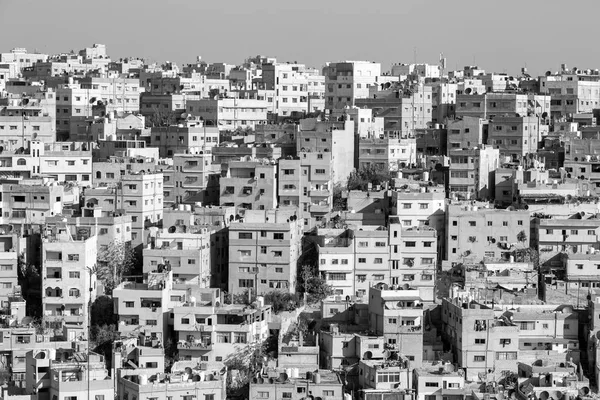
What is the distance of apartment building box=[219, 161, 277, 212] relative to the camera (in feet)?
122

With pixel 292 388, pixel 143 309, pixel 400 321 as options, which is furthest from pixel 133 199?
pixel 292 388

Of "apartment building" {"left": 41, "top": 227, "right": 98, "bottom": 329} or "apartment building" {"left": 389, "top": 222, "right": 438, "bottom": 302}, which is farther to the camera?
"apartment building" {"left": 389, "top": 222, "right": 438, "bottom": 302}

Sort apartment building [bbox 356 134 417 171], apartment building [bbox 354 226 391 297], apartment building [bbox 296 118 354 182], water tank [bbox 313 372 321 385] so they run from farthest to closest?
1. apartment building [bbox 356 134 417 171]
2. apartment building [bbox 296 118 354 182]
3. apartment building [bbox 354 226 391 297]
4. water tank [bbox 313 372 321 385]

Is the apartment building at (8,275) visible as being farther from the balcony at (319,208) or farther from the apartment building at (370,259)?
the balcony at (319,208)

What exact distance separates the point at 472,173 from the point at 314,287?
788cm

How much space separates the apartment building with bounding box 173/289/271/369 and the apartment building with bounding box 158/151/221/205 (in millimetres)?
8627

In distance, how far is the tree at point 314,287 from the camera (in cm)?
3300

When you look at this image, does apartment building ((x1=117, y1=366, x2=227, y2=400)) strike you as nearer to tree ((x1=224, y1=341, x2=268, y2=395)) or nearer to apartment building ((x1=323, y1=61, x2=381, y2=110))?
tree ((x1=224, y1=341, x2=268, y2=395))

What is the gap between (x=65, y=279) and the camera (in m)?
31.8

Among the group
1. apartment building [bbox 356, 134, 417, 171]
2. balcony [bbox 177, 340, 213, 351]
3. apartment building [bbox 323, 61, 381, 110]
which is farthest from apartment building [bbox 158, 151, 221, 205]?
apartment building [bbox 323, 61, 381, 110]

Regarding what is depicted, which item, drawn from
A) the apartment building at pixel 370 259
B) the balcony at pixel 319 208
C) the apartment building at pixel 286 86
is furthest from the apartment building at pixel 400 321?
the apartment building at pixel 286 86

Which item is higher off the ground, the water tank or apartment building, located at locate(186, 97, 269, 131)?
apartment building, located at locate(186, 97, 269, 131)

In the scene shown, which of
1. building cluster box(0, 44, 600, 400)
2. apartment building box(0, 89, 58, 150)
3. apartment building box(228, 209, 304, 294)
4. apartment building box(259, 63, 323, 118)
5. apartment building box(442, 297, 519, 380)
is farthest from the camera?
apartment building box(259, 63, 323, 118)

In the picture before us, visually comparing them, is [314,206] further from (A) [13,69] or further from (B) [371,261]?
(A) [13,69]
